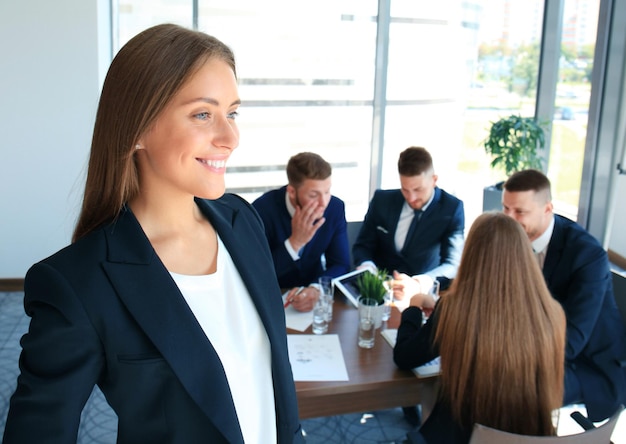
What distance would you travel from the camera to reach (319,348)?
218cm

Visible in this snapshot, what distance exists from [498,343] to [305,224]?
1.34 m

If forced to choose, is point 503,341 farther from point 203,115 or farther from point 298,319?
point 203,115

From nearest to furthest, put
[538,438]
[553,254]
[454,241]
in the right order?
1. [538,438]
2. [553,254]
3. [454,241]

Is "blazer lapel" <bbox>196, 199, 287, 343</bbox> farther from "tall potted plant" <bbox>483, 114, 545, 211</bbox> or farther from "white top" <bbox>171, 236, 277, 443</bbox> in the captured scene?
"tall potted plant" <bbox>483, 114, 545, 211</bbox>

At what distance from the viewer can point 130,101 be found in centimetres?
94

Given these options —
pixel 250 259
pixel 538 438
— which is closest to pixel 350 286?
pixel 538 438

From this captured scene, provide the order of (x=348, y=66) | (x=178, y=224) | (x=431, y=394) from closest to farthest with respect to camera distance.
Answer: (x=178, y=224) < (x=431, y=394) < (x=348, y=66)

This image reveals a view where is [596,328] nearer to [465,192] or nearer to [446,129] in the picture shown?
[446,129]

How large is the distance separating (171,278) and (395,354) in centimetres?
124

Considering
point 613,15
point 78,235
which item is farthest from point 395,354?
point 613,15

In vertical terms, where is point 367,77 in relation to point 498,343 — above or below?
above

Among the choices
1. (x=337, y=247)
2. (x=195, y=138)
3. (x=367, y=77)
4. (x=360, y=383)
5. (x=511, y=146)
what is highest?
(x=367, y=77)

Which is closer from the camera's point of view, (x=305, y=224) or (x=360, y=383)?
(x=360, y=383)

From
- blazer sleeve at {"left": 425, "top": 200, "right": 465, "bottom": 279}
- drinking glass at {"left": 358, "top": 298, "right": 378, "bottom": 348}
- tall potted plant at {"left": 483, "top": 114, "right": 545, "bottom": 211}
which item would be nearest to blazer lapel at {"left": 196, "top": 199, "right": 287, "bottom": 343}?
drinking glass at {"left": 358, "top": 298, "right": 378, "bottom": 348}
